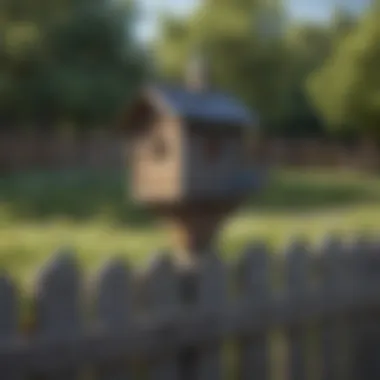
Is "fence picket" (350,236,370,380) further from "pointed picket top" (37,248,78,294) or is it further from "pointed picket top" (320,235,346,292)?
"pointed picket top" (37,248,78,294)

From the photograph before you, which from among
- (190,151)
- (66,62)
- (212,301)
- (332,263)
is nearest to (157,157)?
(190,151)

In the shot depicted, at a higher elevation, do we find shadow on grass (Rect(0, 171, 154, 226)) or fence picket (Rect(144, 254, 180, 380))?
shadow on grass (Rect(0, 171, 154, 226))

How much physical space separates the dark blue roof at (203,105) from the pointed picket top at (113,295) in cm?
15

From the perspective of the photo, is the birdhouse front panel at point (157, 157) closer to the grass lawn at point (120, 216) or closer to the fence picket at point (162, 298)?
the fence picket at point (162, 298)

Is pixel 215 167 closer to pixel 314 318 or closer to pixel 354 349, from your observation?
pixel 314 318

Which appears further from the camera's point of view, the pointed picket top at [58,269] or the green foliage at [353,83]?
the green foliage at [353,83]

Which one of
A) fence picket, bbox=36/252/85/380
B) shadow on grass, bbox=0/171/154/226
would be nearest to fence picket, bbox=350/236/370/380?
shadow on grass, bbox=0/171/154/226

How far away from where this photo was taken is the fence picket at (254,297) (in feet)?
2.17

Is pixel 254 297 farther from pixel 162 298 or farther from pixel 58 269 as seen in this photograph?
pixel 58 269

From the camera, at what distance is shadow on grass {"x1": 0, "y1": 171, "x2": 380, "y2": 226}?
814 mm

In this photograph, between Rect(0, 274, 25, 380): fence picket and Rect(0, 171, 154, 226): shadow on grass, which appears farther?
Rect(0, 171, 154, 226): shadow on grass

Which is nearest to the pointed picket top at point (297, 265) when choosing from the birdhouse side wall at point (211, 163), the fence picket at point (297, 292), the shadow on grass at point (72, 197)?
the fence picket at point (297, 292)

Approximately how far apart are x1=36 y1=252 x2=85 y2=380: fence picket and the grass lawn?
0.94 feet

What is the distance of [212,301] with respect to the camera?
24.8 inches
